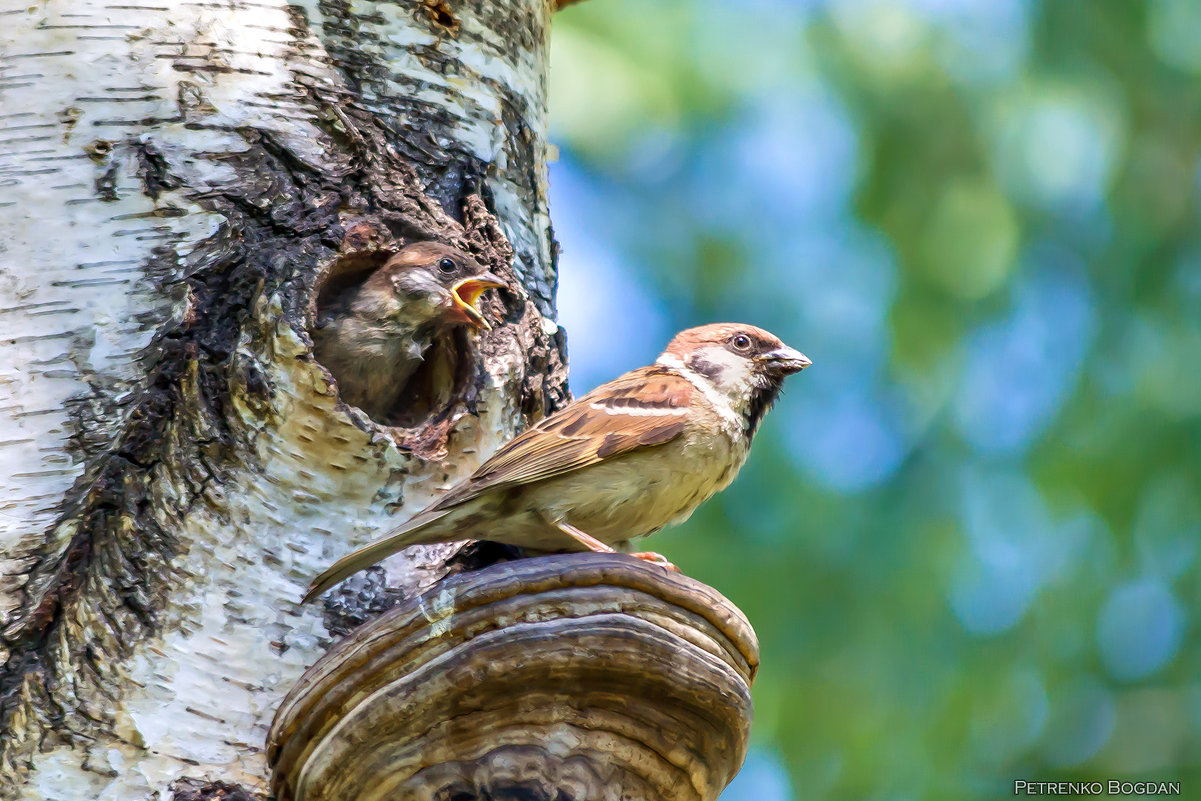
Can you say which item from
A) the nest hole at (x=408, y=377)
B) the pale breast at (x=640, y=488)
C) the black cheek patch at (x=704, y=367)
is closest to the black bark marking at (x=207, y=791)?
the nest hole at (x=408, y=377)

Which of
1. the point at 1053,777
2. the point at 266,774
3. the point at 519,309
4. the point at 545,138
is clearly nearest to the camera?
the point at 266,774

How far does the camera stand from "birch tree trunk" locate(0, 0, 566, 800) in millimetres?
2688

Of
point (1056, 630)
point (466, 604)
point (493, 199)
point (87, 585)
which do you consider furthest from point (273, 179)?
point (1056, 630)

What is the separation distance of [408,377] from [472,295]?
0.36 meters

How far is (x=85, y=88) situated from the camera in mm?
3076

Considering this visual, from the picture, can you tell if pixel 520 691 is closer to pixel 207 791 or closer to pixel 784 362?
pixel 207 791

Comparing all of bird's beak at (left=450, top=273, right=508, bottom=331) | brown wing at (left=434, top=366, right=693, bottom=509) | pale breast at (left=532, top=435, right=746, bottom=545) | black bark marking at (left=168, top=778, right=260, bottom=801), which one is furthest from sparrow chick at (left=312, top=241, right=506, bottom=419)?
black bark marking at (left=168, top=778, right=260, bottom=801)

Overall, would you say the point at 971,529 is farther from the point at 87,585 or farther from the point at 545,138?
the point at 87,585

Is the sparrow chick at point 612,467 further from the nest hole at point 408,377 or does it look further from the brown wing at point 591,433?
the nest hole at point 408,377

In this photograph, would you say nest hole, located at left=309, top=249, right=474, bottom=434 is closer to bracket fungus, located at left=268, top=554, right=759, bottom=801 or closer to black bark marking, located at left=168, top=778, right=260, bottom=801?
bracket fungus, located at left=268, top=554, right=759, bottom=801

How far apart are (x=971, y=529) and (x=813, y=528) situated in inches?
28.8

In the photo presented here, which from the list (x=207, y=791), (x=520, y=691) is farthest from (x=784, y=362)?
(x=207, y=791)

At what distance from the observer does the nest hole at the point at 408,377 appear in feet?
10.8

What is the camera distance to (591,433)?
11.4 feet
